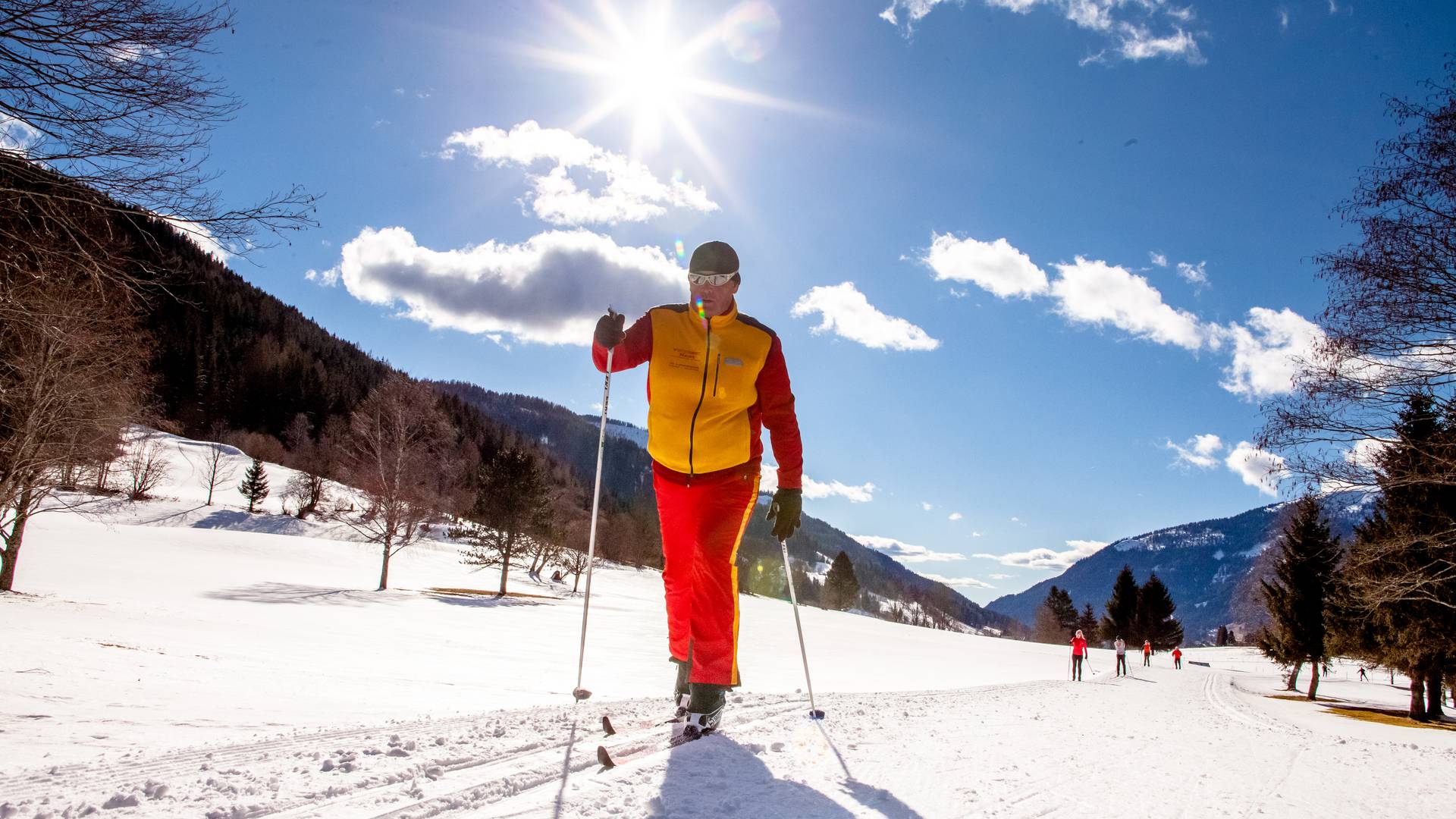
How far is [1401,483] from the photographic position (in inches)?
330

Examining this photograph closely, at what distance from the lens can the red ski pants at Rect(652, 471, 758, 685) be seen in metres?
2.88

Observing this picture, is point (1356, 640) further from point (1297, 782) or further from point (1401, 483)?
point (1297, 782)

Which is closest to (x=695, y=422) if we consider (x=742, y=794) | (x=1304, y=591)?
(x=742, y=794)

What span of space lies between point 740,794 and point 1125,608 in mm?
75801

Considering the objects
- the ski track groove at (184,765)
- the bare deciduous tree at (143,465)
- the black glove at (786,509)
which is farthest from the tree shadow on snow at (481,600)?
the ski track groove at (184,765)

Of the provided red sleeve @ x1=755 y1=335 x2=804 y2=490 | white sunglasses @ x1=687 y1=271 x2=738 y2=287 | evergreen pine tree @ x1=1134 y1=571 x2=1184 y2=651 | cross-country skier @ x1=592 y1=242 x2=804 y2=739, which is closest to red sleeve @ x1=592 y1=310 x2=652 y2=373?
cross-country skier @ x1=592 y1=242 x2=804 y2=739

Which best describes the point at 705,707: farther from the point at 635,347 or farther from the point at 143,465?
the point at 143,465

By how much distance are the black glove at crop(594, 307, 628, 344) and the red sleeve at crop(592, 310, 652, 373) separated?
35mm

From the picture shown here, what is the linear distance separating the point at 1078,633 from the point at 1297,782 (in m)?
22.4

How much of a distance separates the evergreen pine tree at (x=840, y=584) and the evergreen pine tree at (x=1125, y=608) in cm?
2927

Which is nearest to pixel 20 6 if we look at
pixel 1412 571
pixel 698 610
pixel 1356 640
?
pixel 698 610

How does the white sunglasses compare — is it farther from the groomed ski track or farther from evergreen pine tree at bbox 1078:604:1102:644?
evergreen pine tree at bbox 1078:604:1102:644

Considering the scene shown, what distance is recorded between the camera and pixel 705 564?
2980 mm

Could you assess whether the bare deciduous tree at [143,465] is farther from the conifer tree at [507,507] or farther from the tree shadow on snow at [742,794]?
the tree shadow on snow at [742,794]
